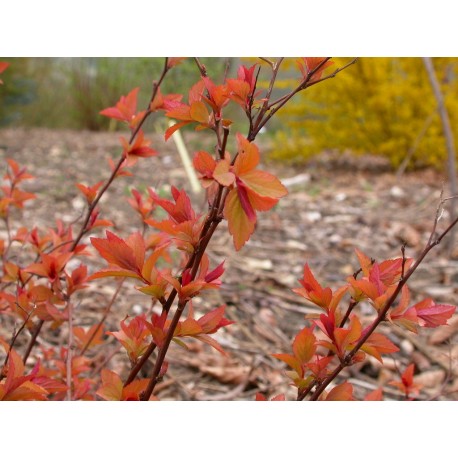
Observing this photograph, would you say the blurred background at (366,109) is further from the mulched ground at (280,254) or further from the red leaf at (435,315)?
the red leaf at (435,315)

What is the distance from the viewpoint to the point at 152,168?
4.43m

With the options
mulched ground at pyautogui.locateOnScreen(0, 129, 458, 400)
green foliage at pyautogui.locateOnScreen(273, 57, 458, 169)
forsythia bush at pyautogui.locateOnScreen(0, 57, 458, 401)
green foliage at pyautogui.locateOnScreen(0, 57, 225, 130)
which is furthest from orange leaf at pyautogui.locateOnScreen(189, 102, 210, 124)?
green foliage at pyautogui.locateOnScreen(0, 57, 225, 130)

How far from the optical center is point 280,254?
273 centimetres

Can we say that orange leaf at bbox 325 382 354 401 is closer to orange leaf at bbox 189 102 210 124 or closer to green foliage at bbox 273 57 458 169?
orange leaf at bbox 189 102 210 124

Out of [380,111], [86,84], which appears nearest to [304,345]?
[380,111]

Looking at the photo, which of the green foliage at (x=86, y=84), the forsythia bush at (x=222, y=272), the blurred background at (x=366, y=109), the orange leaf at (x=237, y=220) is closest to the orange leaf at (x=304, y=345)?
the forsythia bush at (x=222, y=272)

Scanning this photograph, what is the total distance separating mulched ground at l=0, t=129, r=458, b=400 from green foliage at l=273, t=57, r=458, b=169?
0.18 meters

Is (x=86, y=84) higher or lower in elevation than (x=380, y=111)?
higher

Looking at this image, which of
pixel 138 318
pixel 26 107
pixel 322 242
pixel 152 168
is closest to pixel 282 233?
pixel 322 242

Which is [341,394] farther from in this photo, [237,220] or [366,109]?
[366,109]

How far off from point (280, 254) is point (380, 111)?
2298 mm

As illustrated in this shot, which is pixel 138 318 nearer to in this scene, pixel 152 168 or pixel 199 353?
pixel 199 353
